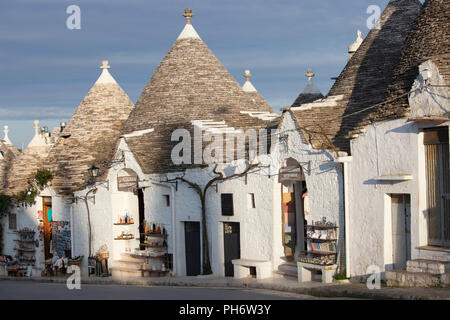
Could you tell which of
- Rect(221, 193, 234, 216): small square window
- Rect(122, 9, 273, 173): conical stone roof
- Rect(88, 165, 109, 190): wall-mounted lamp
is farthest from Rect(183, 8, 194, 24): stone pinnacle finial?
Rect(221, 193, 234, 216): small square window

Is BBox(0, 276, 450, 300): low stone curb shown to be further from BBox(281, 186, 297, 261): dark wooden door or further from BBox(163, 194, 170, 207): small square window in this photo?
Answer: BBox(163, 194, 170, 207): small square window

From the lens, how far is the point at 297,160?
19016 millimetres

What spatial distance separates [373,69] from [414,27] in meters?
3.03

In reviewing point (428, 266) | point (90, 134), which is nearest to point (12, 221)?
point (90, 134)

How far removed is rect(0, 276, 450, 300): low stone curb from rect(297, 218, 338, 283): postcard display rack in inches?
16.6

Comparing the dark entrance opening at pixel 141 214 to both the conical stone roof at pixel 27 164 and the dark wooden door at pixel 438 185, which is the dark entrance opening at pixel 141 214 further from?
the dark wooden door at pixel 438 185

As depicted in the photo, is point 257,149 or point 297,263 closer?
point 297,263

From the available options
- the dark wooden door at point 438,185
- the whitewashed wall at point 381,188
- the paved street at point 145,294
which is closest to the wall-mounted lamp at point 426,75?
the whitewashed wall at point 381,188

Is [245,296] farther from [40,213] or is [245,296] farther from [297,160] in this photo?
[40,213]

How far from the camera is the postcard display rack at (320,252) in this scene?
17734 mm

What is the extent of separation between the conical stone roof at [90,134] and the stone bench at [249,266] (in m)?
9.01

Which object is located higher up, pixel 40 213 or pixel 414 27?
pixel 414 27

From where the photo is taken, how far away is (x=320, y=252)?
18109 millimetres
